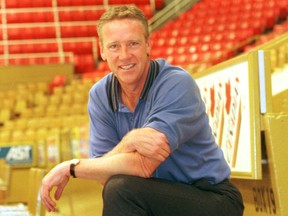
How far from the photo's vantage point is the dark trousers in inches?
65.7

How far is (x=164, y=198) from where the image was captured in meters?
1.74

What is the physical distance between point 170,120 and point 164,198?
0.23 meters

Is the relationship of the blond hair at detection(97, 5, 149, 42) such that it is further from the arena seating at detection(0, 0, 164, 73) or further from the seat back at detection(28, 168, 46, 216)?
the arena seating at detection(0, 0, 164, 73)

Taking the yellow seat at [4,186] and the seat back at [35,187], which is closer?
the seat back at [35,187]

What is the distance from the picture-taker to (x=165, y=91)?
1923 millimetres

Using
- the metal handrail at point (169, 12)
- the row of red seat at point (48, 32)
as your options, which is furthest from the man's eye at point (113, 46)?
the metal handrail at point (169, 12)

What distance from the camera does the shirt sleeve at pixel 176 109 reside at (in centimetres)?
184

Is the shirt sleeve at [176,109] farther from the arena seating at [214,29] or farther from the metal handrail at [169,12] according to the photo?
the metal handrail at [169,12]

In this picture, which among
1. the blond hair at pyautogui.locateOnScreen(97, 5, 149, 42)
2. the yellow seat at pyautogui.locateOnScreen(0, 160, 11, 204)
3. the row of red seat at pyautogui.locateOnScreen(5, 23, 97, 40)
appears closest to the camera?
the blond hair at pyautogui.locateOnScreen(97, 5, 149, 42)

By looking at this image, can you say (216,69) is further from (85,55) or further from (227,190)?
(85,55)

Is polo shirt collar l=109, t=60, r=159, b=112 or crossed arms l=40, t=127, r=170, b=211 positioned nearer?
crossed arms l=40, t=127, r=170, b=211

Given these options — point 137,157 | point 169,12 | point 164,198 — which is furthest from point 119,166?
point 169,12

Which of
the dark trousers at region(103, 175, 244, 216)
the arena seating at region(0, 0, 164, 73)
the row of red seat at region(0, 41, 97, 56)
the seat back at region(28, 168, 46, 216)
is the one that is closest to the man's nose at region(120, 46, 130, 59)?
the dark trousers at region(103, 175, 244, 216)

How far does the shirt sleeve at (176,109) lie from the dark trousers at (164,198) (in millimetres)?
136
